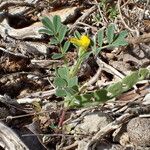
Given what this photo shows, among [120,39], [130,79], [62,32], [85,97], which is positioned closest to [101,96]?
[85,97]

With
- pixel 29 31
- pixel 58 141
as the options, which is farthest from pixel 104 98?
pixel 29 31

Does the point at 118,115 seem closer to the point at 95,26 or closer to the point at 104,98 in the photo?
the point at 104,98

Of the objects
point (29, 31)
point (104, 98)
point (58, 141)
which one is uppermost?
point (29, 31)

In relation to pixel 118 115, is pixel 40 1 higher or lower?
higher

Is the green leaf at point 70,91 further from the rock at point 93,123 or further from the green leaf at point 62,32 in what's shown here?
the green leaf at point 62,32

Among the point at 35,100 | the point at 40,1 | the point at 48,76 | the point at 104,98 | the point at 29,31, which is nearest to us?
the point at 104,98

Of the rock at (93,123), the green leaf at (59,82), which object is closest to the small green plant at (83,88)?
the green leaf at (59,82)

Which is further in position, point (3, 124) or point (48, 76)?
point (48, 76)

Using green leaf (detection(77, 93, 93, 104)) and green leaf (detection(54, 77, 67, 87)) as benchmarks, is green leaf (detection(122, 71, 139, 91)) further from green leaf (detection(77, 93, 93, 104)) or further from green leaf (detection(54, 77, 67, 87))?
green leaf (detection(54, 77, 67, 87))

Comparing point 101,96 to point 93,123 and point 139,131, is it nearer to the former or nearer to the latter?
point 93,123
